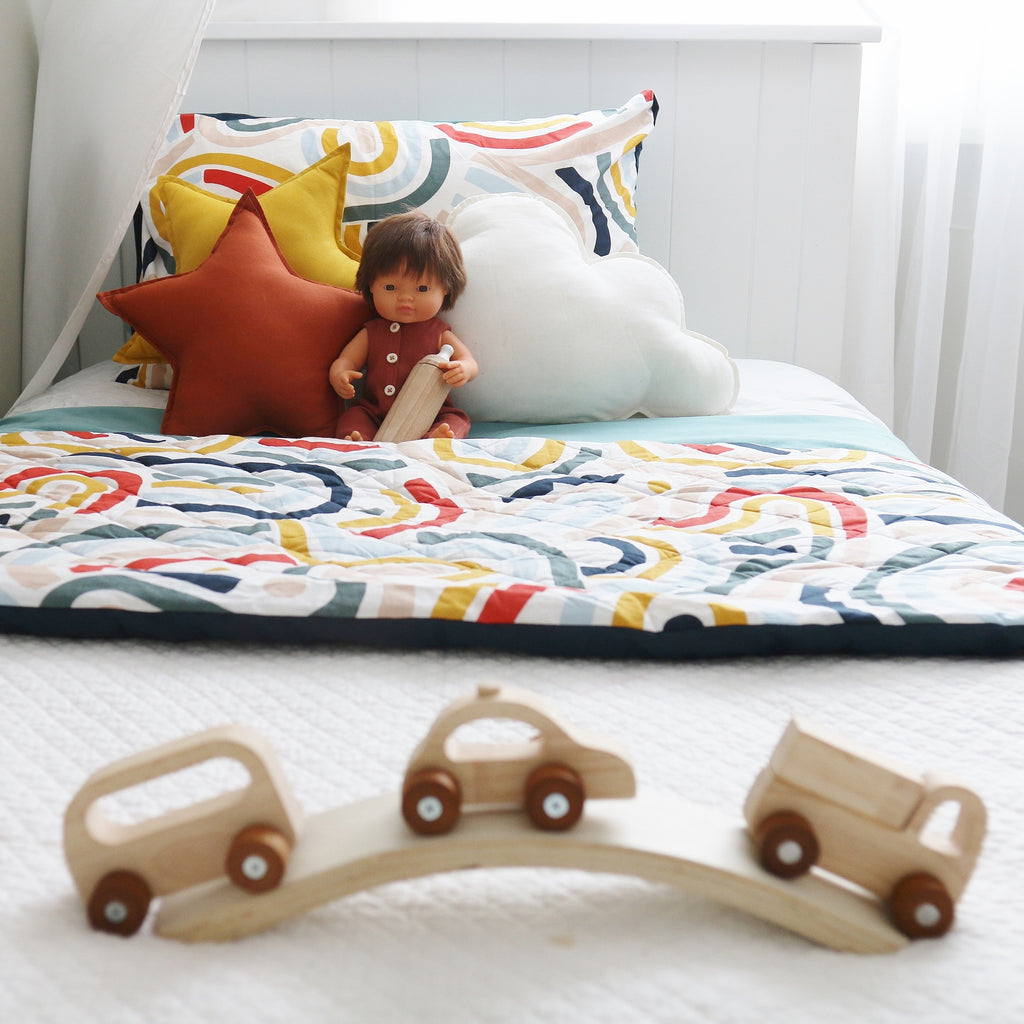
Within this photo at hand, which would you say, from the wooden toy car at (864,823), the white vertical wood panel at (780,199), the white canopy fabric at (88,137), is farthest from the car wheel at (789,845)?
the white vertical wood panel at (780,199)

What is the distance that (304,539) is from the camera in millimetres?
879

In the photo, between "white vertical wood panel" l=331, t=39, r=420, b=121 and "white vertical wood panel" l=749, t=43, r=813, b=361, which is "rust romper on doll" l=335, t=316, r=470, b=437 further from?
"white vertical wood panel" l=749, t=43, r=813, b=361

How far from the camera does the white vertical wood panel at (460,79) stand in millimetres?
1826

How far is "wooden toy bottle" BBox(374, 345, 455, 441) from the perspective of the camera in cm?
132

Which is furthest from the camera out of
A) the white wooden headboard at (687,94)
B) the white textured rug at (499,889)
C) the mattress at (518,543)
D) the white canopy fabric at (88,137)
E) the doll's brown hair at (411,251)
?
the white wooden headboard at (687,94)

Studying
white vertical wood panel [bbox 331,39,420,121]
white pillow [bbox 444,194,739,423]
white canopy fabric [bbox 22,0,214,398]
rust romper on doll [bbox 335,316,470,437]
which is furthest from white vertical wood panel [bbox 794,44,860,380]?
white canopy fabric [bbox 22,0,214,398]

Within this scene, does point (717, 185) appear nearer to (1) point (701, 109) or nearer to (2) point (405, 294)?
(1) point (701, 109)

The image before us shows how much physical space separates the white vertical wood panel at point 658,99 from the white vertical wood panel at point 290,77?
0.48 metres

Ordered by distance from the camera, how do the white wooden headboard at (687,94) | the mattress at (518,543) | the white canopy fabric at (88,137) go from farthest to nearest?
1. the white wooden headboard at (687,94)
2. the white canopy fabric at (88,137)
3. the mattress at (518,543)

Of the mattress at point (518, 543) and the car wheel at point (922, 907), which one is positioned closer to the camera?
the car wheel at point (922, 907)

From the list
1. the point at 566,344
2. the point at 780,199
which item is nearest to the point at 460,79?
the point at 780,199

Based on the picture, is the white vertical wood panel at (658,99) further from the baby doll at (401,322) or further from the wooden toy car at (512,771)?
the wooden toy car at (512,771)

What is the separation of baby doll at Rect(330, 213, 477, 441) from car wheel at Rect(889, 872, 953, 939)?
95 cm

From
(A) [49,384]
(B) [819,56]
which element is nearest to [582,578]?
(A) [49,384]
